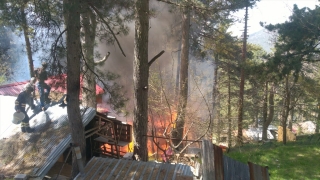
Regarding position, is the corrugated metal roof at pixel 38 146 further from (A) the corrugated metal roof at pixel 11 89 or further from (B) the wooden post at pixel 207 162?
(A) the corrugated metal roof at pixel 11 89

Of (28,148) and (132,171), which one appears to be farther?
(28,148)

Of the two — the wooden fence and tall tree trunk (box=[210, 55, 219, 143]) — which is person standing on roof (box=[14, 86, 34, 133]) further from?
tall tree trunk (box=[210, 55, 219, 143])

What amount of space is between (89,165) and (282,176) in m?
5.88

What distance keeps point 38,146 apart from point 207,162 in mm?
4963

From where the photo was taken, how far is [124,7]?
20.8 feet

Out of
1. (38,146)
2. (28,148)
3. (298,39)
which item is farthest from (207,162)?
(298,39)

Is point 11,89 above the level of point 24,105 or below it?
above

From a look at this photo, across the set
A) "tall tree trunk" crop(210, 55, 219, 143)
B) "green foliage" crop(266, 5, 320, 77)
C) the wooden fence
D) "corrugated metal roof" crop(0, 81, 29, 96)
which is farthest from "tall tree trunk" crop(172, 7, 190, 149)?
"corrugated metal roof" crop(0, 81, 29, 96)

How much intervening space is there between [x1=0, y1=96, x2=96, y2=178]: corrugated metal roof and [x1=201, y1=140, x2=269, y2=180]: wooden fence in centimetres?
348

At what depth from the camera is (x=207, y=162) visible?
3285mm

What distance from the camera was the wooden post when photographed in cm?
318

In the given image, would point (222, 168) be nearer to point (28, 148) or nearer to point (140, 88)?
point (140, 88)

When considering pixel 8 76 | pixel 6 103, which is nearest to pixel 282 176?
pixel 6 103

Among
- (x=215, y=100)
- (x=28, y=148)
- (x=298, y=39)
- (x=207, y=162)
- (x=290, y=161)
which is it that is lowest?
(x=290, y=161)
